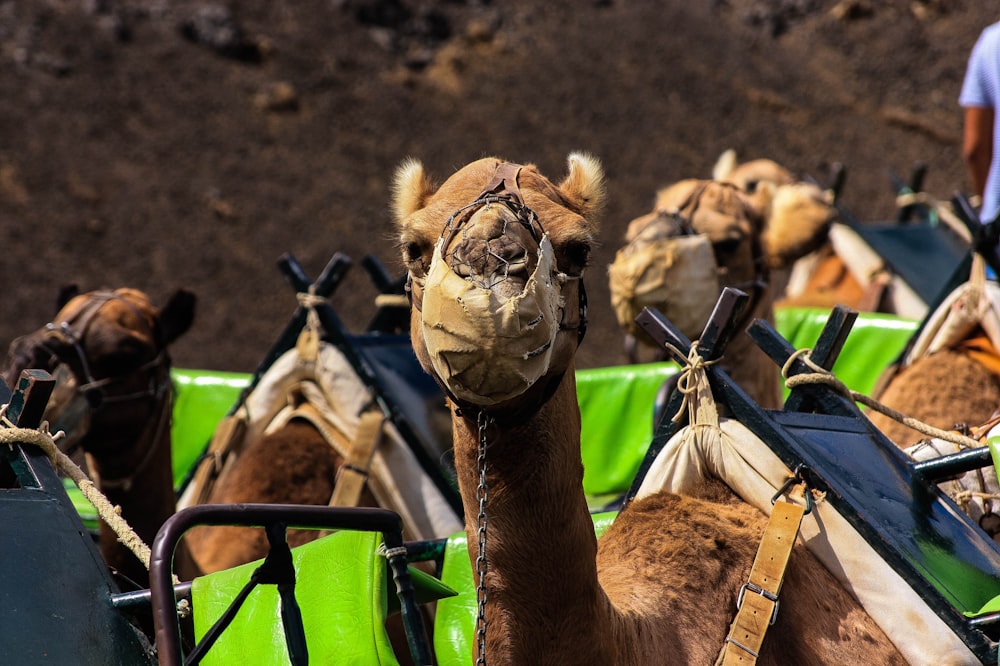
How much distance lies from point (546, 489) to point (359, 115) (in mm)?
15507

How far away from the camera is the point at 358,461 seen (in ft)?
13.9

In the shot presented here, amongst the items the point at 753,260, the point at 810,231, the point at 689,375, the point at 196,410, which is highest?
the point at 689,375

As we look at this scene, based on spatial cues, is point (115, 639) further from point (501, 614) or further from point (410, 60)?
point (410, 60)

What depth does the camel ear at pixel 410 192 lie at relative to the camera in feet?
7.86

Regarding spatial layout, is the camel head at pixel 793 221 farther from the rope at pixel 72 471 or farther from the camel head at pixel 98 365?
the rope at pixel 72 471

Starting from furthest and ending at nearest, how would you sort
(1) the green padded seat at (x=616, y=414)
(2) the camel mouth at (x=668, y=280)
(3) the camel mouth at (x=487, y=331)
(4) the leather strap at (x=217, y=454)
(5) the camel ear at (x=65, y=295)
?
(1) the green padded seat at (x=616, y=414) < (5) the camel ear at (x=65, y=295) < (4) the leather strap at (x=217, y=454) < (2) the camel mouth at (x=668, y=280) < (3) the camel mouth at (x=487, y=331)

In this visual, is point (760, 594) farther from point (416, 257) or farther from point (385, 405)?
point (385, 405)

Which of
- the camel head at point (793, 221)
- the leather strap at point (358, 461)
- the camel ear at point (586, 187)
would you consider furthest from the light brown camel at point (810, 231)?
the camel ear at point (586, 187)

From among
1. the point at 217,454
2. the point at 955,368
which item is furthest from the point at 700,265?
the point at 217,454

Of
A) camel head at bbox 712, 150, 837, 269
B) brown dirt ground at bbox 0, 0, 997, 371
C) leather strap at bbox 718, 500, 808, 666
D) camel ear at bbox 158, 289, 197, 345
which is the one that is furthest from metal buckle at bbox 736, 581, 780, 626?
brown dirt ground at bbox 0, 0, 997, 371

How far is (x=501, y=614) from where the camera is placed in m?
2.16

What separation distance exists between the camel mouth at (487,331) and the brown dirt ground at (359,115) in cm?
1145

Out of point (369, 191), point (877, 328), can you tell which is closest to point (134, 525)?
point (877, 328)

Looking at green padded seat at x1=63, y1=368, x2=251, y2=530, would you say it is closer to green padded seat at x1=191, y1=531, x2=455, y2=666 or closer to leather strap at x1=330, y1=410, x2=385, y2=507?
leather strap at x1=330, y1=410, x2=385, y2=507
